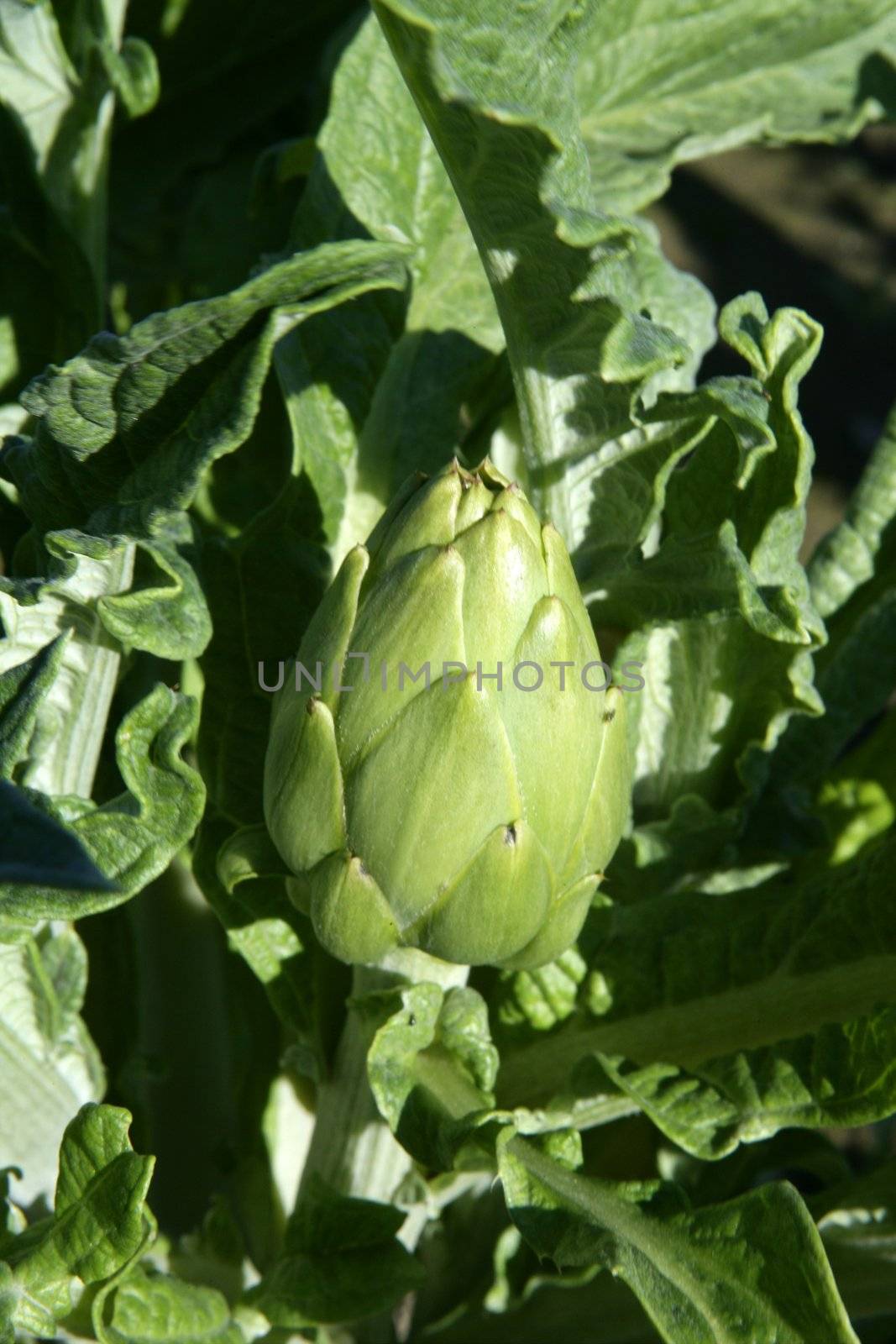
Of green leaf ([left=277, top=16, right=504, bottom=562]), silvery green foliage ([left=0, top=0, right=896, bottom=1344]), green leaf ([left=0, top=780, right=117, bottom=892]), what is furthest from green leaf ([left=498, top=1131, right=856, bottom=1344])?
green leaf ([left=277, top=16, right=504, bottom=562])

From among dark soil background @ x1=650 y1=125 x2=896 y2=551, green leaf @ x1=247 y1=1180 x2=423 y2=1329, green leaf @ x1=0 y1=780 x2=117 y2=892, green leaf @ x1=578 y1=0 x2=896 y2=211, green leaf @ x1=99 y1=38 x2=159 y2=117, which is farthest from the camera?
dark soil background @ x1=650 y1=125 x2=896 y2=551

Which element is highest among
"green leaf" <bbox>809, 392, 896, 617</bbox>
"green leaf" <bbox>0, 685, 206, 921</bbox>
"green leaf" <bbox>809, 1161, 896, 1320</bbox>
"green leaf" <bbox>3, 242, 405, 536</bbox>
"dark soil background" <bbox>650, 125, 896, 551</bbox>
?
"green leaf" <bbox>3, 242, 405, 536</bbox>

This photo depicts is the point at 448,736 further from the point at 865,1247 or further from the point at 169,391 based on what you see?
the point at 865,1247

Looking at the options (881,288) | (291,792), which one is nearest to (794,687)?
(291,792)

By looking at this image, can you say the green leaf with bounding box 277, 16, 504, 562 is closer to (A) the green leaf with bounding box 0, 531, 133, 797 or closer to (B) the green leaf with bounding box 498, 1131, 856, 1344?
(A) the green leaf with bounding box 0, 531, 133, 797

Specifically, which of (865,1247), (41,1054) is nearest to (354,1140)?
(41,1054)

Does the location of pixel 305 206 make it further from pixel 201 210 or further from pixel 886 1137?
pixel 886 1137
